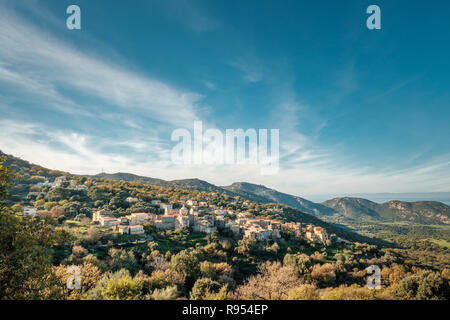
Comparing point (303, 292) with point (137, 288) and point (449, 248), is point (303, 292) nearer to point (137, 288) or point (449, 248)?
point (137, 288)

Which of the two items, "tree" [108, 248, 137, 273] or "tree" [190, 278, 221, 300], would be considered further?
"tree" [108, 248, 137, 273]

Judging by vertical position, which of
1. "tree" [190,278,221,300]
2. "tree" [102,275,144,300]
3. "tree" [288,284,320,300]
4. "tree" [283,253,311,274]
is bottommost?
"tree" [283,253,311,274]

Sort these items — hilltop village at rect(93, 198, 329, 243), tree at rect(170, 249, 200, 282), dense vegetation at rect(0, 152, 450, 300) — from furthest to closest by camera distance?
hilltop village at rect(93, 198, 329, 243)
tree at rect(170, 249, 200, 282)
dense vegetation at rect(0, 152, 450, 300)

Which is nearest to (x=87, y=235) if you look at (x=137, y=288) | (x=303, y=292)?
(x=137, y=288)

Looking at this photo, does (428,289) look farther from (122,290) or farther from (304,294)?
(122,290)

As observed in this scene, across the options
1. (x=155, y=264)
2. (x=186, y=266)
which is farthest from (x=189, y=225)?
(x=186, y=266)

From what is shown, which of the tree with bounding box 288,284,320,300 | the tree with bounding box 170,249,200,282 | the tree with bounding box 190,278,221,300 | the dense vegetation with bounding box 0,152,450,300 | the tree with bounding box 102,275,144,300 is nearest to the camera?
the dense vegetation with bounding box 0,152,450,300

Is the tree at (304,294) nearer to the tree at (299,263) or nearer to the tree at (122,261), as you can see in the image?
the tree at (299,263)

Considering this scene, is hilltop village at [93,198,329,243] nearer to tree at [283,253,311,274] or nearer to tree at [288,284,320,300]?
tree at [283,253,311,274]

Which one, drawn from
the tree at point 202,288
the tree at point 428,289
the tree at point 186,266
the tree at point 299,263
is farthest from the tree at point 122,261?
the tree at point 428,289

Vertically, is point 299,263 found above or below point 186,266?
below

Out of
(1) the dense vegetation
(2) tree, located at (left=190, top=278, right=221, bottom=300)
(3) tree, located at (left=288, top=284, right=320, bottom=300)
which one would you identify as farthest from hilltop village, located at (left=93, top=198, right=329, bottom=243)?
(3) tree, located at (left=288, top=284, right=320, bottom=300)
